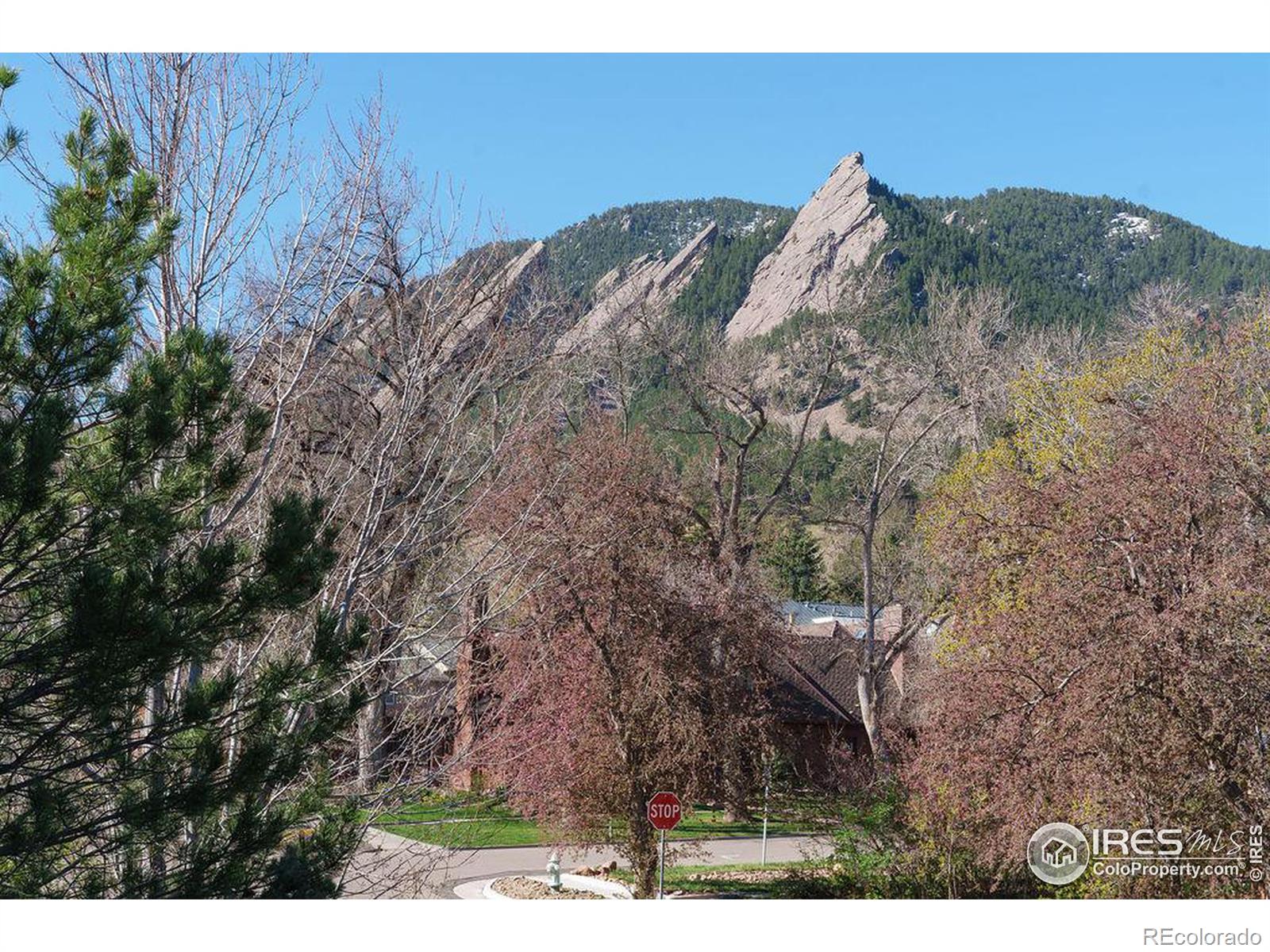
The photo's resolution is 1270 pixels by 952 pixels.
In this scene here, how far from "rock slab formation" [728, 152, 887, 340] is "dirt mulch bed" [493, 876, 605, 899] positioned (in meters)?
56.2

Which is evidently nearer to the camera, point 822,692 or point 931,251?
point 822,692

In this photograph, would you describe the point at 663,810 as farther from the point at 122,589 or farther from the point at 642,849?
the point at 122,589

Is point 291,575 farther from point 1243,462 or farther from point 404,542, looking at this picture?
point 1243,462

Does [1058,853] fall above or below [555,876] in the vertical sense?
above

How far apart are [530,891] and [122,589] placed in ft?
41.8

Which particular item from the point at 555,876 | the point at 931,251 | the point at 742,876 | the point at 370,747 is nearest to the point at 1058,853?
the point at 370,747

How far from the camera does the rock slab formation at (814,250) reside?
264 feet

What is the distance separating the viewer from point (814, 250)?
9219cm

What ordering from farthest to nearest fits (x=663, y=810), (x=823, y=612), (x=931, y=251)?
(x=931, y=251) → (x=823, y=612) → (x=663, y=810)

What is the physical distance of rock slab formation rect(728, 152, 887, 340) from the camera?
264 ft

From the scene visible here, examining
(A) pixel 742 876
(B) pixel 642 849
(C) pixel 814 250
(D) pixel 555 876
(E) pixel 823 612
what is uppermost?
(C) pixel 814 250

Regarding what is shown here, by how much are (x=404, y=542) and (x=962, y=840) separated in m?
8.03

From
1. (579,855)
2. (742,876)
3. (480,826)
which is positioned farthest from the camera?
(742,876)
